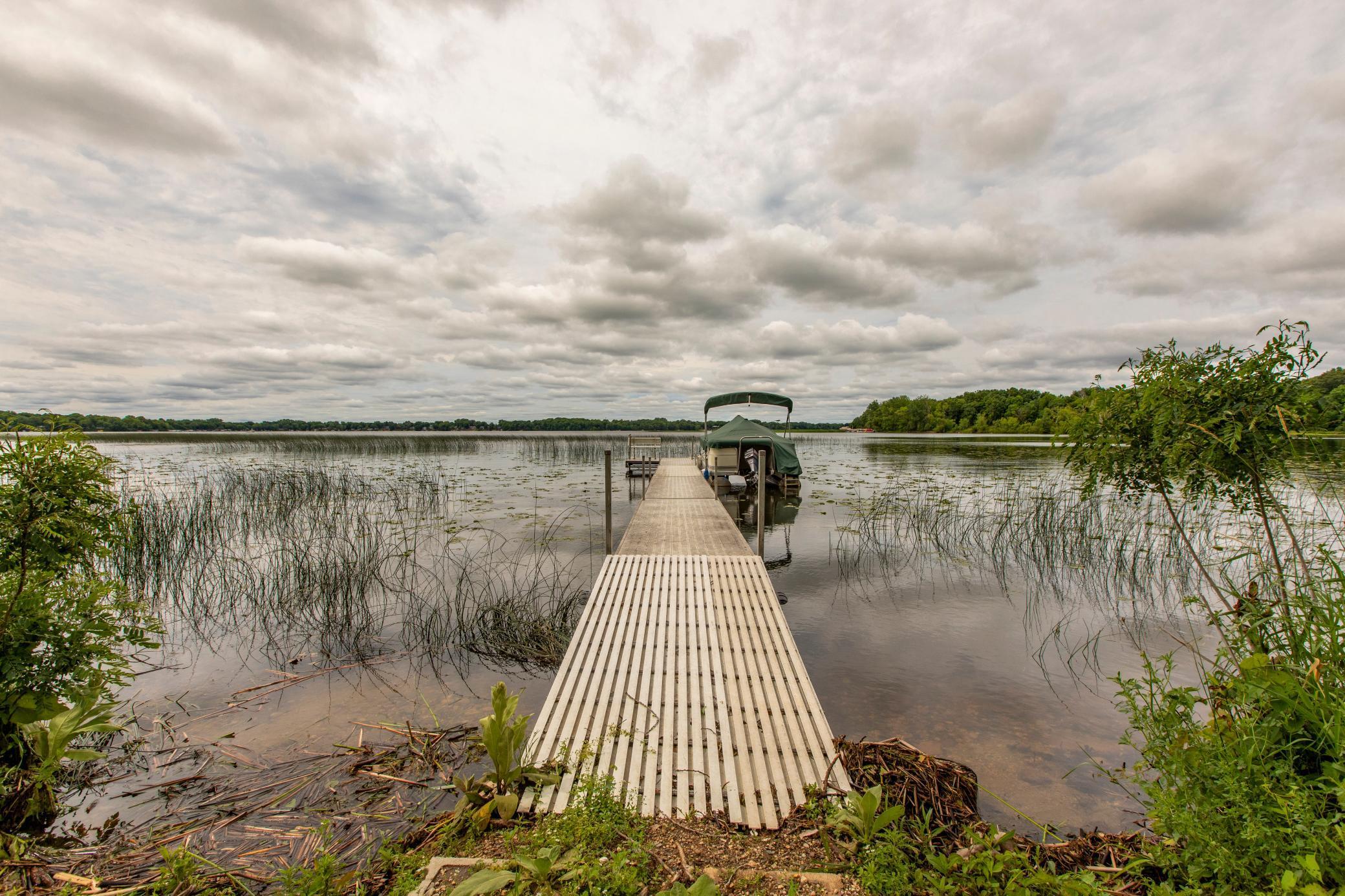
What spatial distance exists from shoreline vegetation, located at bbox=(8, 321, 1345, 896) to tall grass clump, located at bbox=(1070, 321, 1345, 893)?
1 cm

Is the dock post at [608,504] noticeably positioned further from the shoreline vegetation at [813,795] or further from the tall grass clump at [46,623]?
the tall grass clump at [46,623]

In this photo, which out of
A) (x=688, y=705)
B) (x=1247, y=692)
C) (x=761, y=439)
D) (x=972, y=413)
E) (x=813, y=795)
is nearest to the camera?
(x=1247, y=692)

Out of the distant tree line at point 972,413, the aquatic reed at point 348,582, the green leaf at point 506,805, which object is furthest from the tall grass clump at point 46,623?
the distant tree line at point 972,413

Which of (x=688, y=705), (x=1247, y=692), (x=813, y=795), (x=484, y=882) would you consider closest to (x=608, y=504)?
(x=688, y=705)

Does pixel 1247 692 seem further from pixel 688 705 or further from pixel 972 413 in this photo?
pixel 972 413

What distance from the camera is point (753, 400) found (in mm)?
18094

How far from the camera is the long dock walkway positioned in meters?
2.58

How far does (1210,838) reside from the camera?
1.65 m

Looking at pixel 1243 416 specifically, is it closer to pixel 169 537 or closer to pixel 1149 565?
pixel 1149 565

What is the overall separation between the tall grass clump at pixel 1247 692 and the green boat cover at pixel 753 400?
14397 millimetres

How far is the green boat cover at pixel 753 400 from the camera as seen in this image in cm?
1792

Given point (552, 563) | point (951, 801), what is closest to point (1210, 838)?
point (951, 801)

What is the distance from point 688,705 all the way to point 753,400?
50.5 ft

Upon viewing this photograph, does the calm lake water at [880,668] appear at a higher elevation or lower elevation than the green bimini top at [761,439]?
lower
